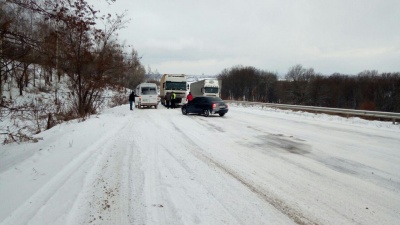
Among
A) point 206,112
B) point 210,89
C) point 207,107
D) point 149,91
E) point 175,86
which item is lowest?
point 206,112

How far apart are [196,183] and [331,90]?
302 feet

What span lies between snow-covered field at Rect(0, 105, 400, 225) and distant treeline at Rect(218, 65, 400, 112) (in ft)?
238

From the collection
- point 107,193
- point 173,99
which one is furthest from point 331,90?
point 107,193

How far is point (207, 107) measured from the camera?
2094 centimetres

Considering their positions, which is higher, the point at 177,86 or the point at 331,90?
the point at 331,90

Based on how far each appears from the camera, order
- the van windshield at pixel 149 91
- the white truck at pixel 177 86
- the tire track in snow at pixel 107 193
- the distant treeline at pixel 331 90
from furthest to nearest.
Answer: the distant treeline at pixel 331 90 → the white truck at pixel 177 86 → the van windshield at pixel 149 91 → the tire track in snow at pixel 107 193

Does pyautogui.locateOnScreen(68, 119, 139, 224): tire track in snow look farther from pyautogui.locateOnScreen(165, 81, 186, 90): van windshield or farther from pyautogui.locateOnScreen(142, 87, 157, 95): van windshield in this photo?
pyautogui.locateOnScreen(165, 81, 186, 90): van windshield

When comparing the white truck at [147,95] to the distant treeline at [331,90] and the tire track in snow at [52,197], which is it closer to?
the tire track in snow at [52,197]

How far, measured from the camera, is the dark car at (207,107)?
67.5 feet

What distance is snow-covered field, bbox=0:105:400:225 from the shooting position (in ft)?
13.7

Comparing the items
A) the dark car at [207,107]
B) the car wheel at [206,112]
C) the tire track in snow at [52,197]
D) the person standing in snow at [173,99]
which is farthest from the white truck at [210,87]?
the tire track in snow at [52,197]

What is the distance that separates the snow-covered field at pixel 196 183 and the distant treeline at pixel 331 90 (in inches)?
2854

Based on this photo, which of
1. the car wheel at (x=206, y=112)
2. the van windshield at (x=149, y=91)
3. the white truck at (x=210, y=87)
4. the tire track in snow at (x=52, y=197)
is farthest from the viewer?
the white truck at (x=210, y=87)

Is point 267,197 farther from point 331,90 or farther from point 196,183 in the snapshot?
point 331,90
